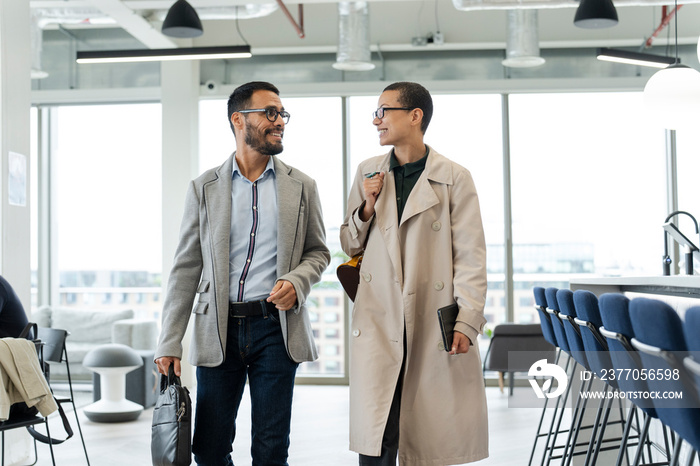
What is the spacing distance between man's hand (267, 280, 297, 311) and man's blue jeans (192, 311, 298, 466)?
0.37 ft

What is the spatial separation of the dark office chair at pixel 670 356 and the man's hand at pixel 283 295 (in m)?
0.97

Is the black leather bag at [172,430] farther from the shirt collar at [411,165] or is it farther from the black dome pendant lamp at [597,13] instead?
the black dome pendant lamp at [597,13]

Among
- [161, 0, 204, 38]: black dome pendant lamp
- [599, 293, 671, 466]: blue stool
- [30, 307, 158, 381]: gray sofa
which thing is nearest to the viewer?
[599, 293, 671, 466]: blue stool

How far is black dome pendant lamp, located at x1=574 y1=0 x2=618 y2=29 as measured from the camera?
4957mm

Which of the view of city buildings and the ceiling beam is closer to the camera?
the ceiling beam

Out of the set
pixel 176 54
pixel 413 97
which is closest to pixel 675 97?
pixel 413 97

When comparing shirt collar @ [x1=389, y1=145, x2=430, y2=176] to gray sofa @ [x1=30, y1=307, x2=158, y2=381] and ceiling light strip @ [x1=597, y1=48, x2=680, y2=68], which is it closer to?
ceiling light strip @ [x1=597, y1=48, x2=680, y2=68]

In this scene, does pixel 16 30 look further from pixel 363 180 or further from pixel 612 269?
pixel 612 269

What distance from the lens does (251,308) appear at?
7.59ft

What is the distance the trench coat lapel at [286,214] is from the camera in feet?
7.70

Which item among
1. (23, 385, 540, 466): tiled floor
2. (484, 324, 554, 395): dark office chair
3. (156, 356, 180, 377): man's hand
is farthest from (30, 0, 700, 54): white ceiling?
(156, 356, 180, 377): man's hand

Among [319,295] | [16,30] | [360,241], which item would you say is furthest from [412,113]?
[319,295]

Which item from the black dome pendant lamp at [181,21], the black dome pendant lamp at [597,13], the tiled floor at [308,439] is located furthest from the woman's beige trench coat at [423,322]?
the black dome pendant lamp at [181,21]

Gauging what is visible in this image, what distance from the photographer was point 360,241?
2.48m
